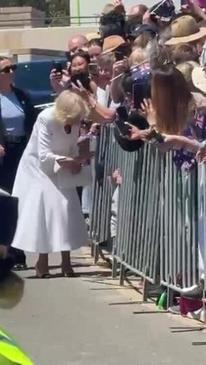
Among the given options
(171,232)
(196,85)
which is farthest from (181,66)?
(171,232)

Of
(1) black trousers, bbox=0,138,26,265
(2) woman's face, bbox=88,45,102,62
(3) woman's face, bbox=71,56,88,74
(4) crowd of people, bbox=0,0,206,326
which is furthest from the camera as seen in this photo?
(1) black trousers, bbox=0,138,26,265

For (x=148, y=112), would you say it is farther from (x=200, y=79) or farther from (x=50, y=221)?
(x=50, y=221)

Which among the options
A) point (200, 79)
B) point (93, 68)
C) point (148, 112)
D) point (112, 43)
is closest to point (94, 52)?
point (93, 68)

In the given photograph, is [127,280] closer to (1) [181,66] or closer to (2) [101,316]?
(2) [101,316]

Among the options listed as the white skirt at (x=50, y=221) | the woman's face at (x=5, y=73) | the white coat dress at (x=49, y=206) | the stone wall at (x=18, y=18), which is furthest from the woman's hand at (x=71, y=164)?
the stone wall at (x=18, y=18)

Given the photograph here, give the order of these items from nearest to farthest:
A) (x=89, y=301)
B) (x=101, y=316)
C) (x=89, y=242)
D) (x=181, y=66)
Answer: (x=181, y=66)
(x=101, y=316)
(x=89, y=301)
(x=89, y=242)

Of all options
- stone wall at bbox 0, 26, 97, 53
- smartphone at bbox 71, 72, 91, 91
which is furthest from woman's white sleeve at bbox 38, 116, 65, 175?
stone wall at bbox 0, 26, 97, 53

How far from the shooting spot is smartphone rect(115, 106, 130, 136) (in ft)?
26.6

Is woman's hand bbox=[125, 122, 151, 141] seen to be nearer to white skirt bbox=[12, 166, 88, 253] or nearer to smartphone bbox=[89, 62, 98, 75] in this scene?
white skirt bbox=[12, 166, 88, 253]

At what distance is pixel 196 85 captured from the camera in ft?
23.0

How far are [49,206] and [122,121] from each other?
1.65 m

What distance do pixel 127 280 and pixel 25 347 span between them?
256cm

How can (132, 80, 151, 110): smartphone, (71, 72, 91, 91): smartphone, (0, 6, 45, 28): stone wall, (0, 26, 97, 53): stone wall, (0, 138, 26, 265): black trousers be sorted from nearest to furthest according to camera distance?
(132, 80, 151, 110): smartphone
(71, 72, 91, 91): smartphone
(0, 138, 26, 265): black trousers
(0, 26, 97, 53): stone wall
(0, 6, 45, 28): stone wall

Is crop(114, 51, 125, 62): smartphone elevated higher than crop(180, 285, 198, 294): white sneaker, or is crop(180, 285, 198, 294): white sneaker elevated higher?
crop(114, 51, 125, 62): smartphone
